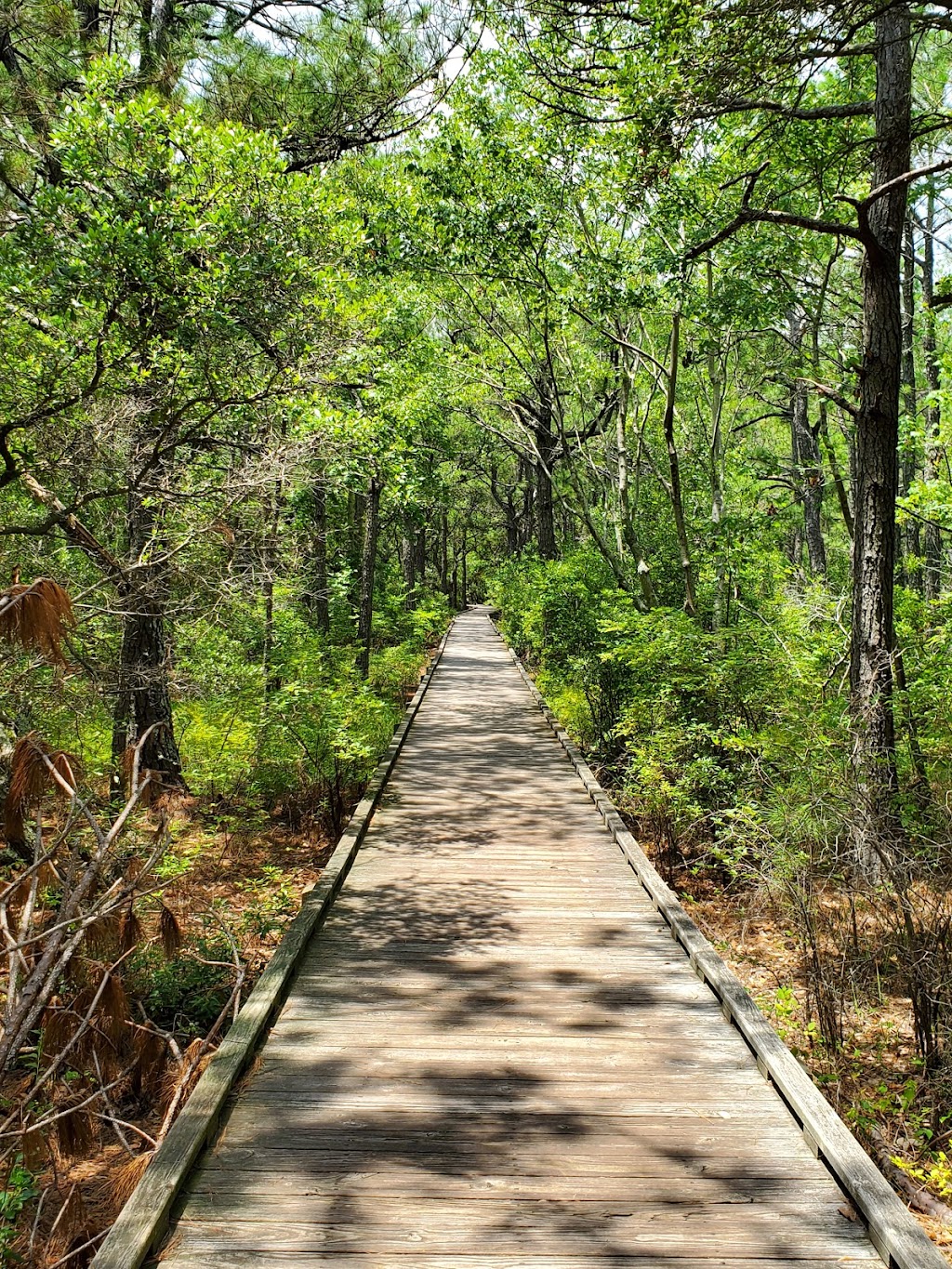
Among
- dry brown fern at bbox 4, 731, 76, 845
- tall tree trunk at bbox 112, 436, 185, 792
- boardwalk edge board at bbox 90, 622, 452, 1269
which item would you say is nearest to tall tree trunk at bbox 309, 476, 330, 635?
tall tree trunk at bbox 112, 436, 185, 792

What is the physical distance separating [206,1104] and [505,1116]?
1250 millimetres

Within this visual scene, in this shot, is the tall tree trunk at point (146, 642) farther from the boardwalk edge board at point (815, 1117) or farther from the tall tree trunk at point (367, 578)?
the tall tree trunk at point (367, 578)

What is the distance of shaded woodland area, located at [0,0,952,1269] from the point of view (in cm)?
418

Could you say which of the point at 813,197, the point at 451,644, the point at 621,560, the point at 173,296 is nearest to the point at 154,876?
the point at 173,296

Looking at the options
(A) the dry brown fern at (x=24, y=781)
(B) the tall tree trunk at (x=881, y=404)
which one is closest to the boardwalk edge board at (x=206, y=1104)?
(A) the dry brown fern at (x=24, y=781)

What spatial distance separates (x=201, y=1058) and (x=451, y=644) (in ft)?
76.0

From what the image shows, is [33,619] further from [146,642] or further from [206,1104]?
[146,642]

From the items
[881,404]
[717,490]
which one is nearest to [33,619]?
[881,404]

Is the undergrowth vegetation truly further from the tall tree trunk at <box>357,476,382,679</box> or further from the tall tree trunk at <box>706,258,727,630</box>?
the tall tree trunk at <box>357,476,382,679</box>

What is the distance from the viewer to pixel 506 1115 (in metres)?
3.48

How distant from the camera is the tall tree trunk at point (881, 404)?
6.24m

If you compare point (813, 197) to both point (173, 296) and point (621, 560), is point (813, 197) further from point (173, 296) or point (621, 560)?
point (173, 296)

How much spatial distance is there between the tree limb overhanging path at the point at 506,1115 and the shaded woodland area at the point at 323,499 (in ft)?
1.61

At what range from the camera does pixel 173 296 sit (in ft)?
19.9
